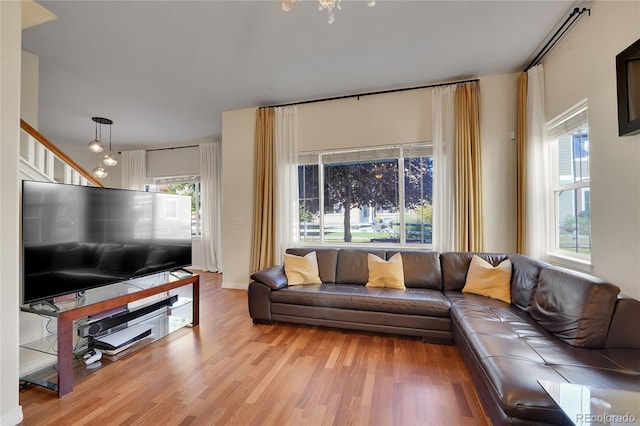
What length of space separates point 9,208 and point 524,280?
152 inches

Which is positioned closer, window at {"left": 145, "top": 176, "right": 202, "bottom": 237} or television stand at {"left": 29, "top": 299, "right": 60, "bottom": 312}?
television stand at {"left": 29, "top": 299, "right": 60, "bottom": 312}

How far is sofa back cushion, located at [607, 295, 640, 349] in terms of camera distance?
1624 millimetres

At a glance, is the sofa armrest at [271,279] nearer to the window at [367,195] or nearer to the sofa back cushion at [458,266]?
the window at [367,195]

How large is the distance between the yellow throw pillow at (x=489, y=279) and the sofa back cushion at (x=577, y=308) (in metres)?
0.59

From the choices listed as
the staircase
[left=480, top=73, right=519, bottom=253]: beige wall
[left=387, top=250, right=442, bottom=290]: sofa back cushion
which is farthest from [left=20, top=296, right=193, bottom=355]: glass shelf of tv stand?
[left=480, top=73, right=519, bottom=253]: beige wall

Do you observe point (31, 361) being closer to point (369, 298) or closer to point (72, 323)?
point (72, 323)

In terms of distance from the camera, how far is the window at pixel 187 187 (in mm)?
6355

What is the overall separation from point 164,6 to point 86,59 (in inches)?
60.0

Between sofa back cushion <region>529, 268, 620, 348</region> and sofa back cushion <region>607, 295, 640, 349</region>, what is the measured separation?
0.03m

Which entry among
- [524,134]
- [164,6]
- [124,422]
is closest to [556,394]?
[124,422]

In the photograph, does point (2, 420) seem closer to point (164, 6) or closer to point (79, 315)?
point (79, 315)

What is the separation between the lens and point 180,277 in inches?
120

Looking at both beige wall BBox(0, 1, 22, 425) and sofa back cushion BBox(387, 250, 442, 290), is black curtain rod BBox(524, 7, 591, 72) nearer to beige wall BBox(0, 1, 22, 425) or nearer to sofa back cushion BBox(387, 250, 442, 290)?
sofa back cushion BBox(387, 250, 442, 290)

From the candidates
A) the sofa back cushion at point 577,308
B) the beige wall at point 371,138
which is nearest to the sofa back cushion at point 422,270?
the beige wall at point 371,138
